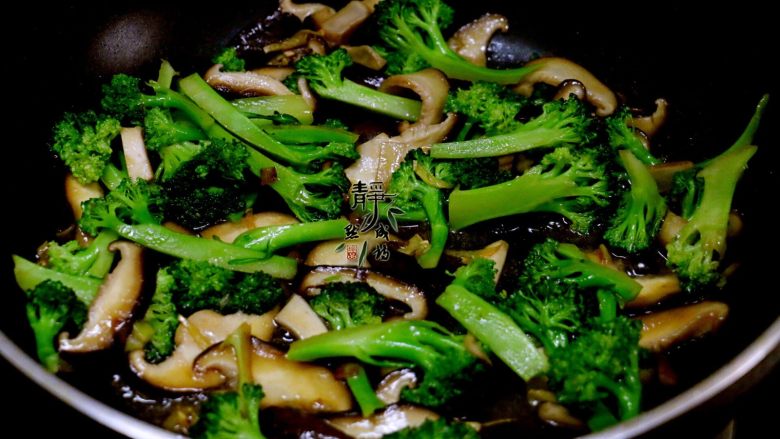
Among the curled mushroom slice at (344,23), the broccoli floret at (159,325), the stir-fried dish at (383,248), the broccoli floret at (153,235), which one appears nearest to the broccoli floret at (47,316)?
the stir-fried dish at (383,248)

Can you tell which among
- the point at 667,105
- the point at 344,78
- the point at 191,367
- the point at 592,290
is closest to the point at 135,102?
the point at 344,78

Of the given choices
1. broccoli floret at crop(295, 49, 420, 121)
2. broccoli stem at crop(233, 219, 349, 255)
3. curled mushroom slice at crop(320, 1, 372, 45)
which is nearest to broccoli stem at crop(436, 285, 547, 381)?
broccoli stem at crop(233, 219, 349, 255)

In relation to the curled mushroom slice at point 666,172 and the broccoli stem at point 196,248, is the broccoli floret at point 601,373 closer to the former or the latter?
the curled mushroom slice at point 666,172

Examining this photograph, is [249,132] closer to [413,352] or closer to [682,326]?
[413,352]

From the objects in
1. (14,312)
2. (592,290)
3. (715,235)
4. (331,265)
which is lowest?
(14,312)

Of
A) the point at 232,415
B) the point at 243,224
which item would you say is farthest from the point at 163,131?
the point at 232,415

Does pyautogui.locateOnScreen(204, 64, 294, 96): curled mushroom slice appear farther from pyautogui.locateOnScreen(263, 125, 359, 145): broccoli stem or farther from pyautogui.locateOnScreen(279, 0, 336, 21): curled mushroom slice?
pyautogui.locateOnScreen(279, 0, 336, 21): curled mushroom slice

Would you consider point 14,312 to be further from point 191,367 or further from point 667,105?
point 667,105
